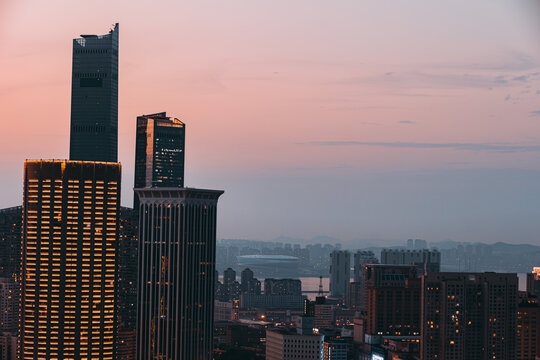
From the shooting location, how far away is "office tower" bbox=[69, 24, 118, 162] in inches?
4222

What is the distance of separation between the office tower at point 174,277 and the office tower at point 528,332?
2506 cm

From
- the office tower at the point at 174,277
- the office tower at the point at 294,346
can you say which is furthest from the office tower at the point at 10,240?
the office tower at the point at 294,346

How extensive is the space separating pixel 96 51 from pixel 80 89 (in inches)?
166

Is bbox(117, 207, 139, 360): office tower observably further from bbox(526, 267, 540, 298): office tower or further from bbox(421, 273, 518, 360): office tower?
bbox(526, 267, 540, 298): office tower

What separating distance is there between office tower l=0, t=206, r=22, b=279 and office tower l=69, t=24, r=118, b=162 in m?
15.5

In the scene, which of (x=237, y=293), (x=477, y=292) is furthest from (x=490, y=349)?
(x=237, y=293)

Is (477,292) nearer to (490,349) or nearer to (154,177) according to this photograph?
(490,349)

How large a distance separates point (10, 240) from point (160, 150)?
69.3ft

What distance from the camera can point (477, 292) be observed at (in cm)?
7962

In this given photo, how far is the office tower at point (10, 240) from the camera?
12031cm

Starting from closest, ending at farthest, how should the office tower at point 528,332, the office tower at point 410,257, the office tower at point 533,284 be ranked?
the office tower at point 528,332
the office tower at point 533,284
the office tower at point 410,257

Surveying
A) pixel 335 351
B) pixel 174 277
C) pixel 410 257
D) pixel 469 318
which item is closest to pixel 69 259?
pixel 174 277

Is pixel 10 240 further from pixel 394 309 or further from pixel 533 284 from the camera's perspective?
pixel 533 284

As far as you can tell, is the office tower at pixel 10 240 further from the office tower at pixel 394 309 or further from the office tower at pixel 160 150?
the office tower at pixel 394 309
